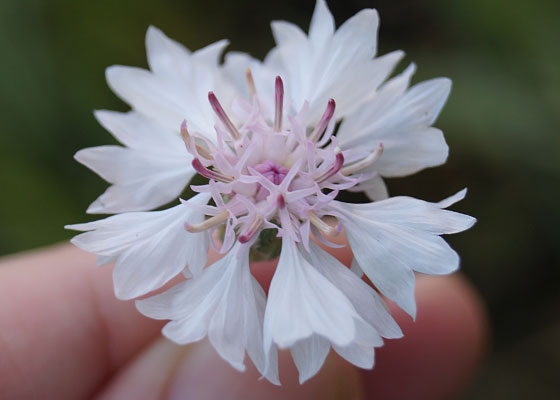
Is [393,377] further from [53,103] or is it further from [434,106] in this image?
Result: [53,103]

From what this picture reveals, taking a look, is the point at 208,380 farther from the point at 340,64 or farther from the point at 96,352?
the point at 340,64

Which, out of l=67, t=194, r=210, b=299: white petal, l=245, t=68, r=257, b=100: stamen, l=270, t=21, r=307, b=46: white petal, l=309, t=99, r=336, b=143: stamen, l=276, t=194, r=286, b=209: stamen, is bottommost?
l=67, t=194, r=210, b=299: white petal

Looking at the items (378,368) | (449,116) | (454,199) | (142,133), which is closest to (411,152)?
(454,199)

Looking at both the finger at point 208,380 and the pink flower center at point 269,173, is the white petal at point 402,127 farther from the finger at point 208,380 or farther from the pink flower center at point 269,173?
the finger at point 208,380

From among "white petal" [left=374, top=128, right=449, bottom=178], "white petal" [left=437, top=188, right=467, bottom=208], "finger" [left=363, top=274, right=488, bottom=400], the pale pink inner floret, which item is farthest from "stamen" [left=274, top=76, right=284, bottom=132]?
"finger" [left=363, top=274, right=488, bottom=400]

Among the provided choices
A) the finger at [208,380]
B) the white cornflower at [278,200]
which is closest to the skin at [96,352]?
the finger at [208,380]

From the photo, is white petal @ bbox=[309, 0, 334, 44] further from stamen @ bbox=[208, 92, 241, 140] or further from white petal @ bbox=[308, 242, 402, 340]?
white petal @ bbox=[308, 242, 402, 340]
